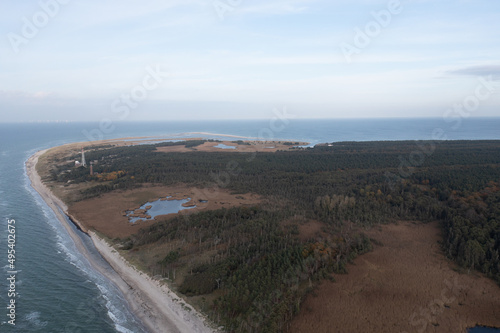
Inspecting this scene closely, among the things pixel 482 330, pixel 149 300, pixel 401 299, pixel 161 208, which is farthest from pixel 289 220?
pixel 161 208

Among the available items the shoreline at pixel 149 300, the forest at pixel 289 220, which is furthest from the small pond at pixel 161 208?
the shoreline at pixel 149 300

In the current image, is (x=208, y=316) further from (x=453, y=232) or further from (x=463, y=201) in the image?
(x=463, y=201)

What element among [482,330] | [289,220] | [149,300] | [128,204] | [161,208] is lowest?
[149,300]

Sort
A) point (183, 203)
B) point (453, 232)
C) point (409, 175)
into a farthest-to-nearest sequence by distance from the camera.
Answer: point (409, 175), point (183, 203), point (453, 232)

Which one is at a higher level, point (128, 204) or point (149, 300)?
point (128, 204)

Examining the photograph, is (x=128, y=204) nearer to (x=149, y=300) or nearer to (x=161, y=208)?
(x=161, y=208)

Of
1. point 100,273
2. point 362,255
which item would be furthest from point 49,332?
point 362,255

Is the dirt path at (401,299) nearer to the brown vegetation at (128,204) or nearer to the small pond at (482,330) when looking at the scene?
the small pond at (482,330)
